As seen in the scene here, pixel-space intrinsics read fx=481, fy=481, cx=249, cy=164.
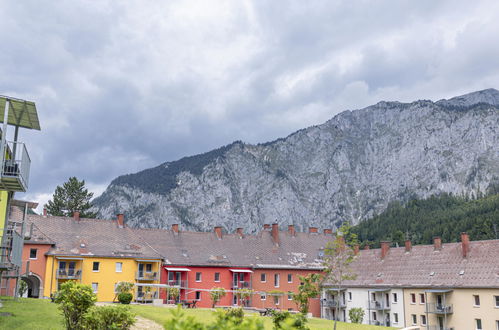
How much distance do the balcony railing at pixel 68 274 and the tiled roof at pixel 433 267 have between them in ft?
111

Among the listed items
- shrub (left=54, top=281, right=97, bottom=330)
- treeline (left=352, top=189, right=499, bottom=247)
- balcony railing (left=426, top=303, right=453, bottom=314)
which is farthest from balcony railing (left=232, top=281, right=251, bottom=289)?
treeline (left=352, top=189, right=499, bottom=247)

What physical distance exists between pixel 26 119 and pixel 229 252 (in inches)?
1828

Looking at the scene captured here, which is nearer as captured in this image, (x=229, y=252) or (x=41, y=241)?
(x=41, y=241)

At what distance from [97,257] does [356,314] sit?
3156cm

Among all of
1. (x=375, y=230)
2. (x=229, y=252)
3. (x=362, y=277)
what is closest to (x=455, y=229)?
(x=375, y=230)

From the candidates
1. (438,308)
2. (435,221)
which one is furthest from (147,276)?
(435,221)

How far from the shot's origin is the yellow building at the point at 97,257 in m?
51.3

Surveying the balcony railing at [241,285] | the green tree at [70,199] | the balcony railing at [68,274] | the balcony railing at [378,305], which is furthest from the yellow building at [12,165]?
the green tree at [70,199]

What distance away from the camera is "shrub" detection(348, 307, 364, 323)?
5834 centimetres

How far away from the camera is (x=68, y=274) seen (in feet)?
169

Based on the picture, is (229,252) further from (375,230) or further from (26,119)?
(375,230)

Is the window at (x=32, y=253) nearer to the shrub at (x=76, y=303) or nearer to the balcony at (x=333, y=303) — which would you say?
the balcony at (x=333, y=303)

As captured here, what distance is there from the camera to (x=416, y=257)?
2319 inches

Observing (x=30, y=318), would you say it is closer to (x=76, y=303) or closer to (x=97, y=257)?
(x=76, y=303)
